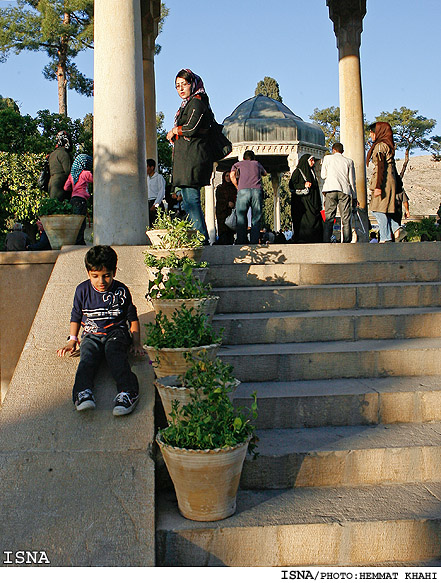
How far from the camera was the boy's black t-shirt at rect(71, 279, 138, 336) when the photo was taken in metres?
4.44

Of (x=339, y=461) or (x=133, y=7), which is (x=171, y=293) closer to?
(x=339, y=461)

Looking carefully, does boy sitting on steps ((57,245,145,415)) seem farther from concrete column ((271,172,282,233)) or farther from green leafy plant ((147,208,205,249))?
concrete column ((271,172,282,233))

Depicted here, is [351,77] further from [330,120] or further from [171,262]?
[330,120]

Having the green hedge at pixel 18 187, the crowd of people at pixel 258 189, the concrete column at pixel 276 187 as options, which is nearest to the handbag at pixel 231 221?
the crowd of people at pixel 258 189

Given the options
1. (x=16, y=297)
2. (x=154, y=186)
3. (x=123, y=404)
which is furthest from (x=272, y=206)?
(x=123, y=404)

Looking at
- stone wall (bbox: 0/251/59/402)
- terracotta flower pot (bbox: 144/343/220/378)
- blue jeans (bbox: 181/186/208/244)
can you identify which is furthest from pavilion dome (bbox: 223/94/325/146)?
terracotta flower pot (bbox: 144/343/220/378)

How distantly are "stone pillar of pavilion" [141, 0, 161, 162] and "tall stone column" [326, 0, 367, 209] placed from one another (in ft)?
12.1

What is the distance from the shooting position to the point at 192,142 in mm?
7195

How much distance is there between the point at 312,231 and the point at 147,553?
754 cm

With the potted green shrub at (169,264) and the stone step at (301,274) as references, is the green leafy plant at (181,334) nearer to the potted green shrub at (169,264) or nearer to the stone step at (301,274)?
the potted green shrub at (169,264)

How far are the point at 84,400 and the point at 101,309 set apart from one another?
0.75 meters

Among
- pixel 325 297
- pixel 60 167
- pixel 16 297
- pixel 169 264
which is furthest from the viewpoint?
pixel 60 167

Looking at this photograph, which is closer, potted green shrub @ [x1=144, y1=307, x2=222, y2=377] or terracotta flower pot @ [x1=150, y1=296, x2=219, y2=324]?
potted green shrub @ [x1=144, y1=307, x2=222, y2=377]

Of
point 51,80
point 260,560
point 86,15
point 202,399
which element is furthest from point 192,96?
point 51,80
